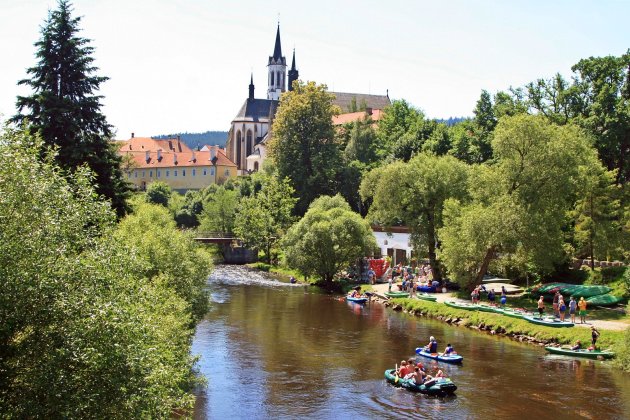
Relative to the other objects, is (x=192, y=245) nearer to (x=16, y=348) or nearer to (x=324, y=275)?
(x=324, y=275)

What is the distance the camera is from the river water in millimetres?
25797

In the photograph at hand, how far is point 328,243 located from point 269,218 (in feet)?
68.1

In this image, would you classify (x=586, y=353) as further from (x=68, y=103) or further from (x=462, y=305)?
(x=68, y=103)

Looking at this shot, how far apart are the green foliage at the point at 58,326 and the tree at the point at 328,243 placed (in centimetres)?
4349

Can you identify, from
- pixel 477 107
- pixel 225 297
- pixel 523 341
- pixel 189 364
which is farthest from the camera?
pixel 477 107

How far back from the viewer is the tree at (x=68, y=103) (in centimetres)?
3441

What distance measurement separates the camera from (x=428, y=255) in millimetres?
59406

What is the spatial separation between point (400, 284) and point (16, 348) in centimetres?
4371

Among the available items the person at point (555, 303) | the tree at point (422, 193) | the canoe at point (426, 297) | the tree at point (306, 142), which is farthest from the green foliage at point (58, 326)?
the tree at point (306, 142)

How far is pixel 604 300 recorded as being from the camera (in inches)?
1623

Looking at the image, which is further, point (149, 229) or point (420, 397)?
point (149, 229)

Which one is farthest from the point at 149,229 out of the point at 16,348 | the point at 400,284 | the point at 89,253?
the point at 400,284

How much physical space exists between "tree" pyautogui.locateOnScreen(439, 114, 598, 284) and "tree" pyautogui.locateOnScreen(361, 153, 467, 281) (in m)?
7.77

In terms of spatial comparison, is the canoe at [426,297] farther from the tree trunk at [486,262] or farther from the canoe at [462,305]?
the tree trunk at [486,262]
